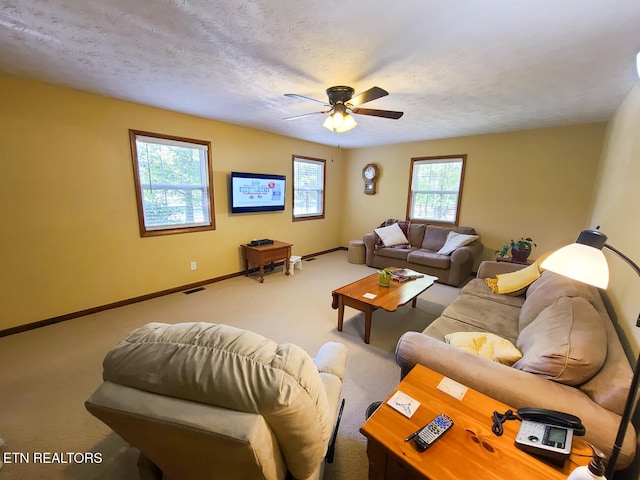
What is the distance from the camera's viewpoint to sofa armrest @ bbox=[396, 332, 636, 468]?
0.99 meters

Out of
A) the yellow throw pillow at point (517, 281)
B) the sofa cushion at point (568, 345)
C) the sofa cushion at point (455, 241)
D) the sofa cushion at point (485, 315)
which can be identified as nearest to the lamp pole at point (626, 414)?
the sofa cushion at point (568, 345)

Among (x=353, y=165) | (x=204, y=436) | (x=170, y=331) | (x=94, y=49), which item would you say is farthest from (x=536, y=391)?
(x=353, y=165)

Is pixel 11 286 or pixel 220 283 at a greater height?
pixel 11 286

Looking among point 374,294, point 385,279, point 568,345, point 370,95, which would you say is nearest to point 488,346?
point 568,345

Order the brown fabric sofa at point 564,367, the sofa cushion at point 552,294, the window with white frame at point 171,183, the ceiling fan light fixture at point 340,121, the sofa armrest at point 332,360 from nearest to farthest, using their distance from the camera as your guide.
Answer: the brown fabric sofa at point 564,367
the sofa armrest at point 332,360
the sofa cushion at point 552,294
the ceiling fan light fixture at point 340,121
the window with white frame at point 171,183

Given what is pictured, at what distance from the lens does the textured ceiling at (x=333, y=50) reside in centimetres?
147

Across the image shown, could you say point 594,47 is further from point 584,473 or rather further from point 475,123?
point 584,473

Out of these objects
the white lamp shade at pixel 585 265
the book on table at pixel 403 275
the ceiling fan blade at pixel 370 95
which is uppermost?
the ceiling fan blade at pixel 370 95

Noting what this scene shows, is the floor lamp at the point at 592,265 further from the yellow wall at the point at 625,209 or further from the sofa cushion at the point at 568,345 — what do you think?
the yellow wall at the point at 625,209

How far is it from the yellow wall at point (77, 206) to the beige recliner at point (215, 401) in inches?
113

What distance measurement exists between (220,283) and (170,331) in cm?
344

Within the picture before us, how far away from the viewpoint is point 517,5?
1395 mm

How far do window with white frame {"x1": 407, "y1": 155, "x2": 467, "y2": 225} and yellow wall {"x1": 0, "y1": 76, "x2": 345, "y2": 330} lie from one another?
351 cm

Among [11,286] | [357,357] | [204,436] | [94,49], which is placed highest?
[94,49]
